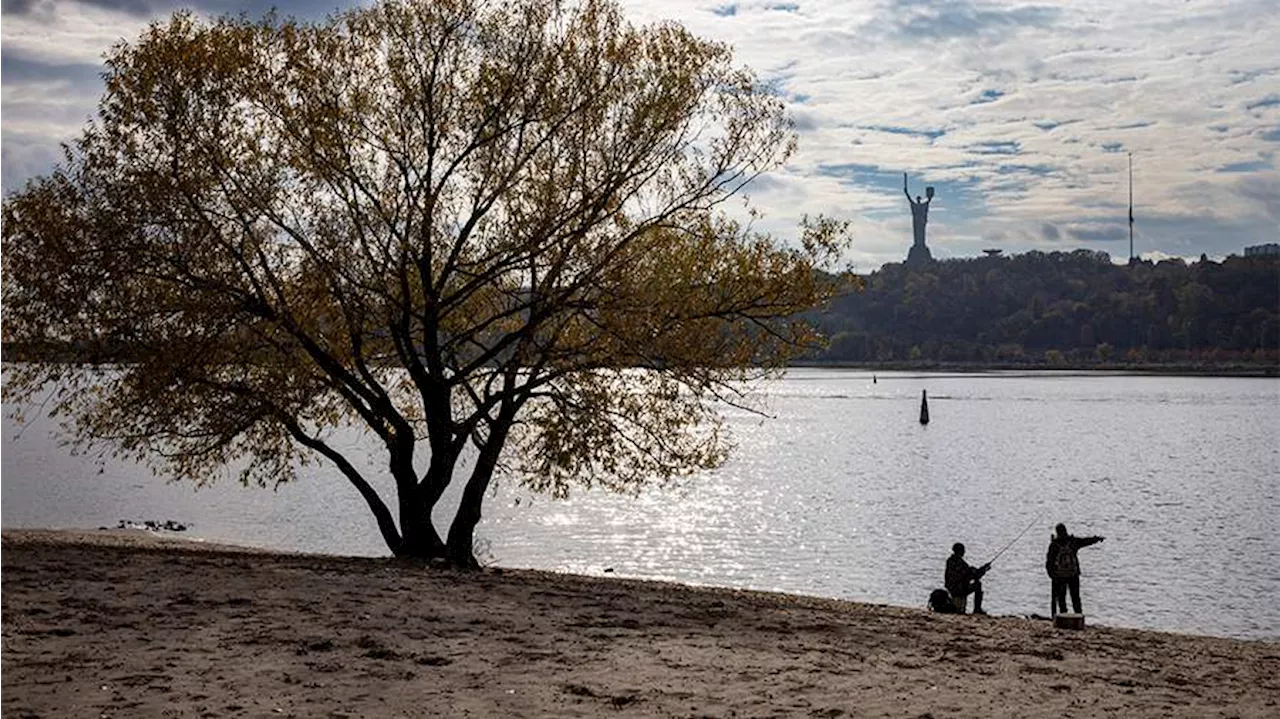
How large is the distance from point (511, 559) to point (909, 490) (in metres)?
36.8

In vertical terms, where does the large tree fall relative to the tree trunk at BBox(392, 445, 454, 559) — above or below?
above

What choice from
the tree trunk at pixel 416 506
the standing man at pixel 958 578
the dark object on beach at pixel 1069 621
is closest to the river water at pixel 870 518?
the standing man at pixel 958 578

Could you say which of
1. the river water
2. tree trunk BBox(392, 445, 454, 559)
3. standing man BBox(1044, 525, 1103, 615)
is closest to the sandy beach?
tree trunk BBox(392, 445, 454, 559)

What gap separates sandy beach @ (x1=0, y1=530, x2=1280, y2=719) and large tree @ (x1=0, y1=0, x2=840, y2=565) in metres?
3.90

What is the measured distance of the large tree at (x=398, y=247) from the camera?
2461 cm

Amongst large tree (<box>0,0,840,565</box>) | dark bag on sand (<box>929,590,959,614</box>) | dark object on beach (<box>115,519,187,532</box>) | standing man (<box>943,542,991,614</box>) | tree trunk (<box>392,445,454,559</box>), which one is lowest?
dark bag on sand (<box>929,590,959,614</box>)

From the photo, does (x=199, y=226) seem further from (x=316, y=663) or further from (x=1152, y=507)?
(x=1152, y=507)

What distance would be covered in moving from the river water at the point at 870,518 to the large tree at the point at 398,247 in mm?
7265

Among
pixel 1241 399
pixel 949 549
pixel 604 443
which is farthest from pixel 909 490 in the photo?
pixel 1241 399

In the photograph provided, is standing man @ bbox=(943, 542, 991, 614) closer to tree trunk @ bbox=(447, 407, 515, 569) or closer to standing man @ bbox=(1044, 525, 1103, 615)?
standing man @ bbox=(1044, 525, 1103, 615)

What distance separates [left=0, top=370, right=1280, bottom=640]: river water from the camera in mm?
41781

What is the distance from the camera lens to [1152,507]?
219ft

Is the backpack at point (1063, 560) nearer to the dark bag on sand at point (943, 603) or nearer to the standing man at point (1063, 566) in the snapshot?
the standing man at point (1063, 566)

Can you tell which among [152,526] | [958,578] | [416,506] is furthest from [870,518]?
[416,506]
